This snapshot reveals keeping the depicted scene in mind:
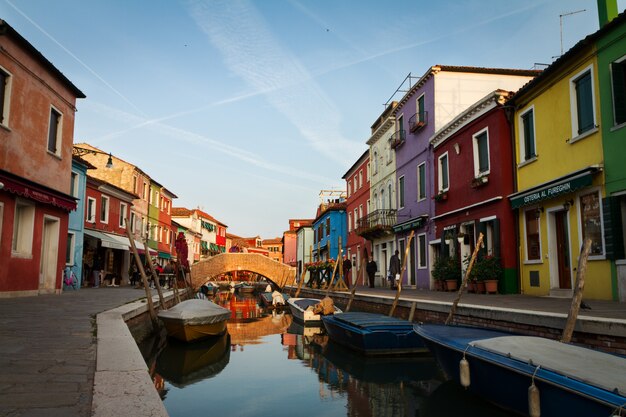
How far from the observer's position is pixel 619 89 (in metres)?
10.2

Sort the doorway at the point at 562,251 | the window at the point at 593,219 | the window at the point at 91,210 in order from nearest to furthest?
the window at the point at 593,219
the doorway at the point at 562,251
the window at the point at 91,210

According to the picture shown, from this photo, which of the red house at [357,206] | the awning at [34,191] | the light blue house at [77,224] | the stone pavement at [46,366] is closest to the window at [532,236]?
the stone pavement at [46,366]

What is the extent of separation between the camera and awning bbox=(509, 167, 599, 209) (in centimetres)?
1077

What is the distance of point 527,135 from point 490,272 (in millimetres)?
4059

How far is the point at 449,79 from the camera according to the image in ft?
64.0

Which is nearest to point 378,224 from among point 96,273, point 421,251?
point 421,251

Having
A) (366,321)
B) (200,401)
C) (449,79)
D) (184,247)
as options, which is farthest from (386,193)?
(200,401)

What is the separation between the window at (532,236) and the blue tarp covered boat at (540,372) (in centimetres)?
710

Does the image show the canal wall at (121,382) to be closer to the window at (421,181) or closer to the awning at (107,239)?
the window at (421,181)

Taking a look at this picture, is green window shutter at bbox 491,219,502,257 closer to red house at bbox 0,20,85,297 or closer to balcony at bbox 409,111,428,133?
balcony at bbox 409,111,428,133

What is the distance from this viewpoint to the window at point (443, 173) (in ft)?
61.4

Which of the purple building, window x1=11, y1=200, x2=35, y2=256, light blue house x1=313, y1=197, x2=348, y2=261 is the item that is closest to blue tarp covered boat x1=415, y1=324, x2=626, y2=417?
window x1=11, y1=200, x2=35, y2=256

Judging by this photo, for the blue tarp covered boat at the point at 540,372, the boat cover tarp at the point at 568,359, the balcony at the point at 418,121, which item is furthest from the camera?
the balcony at the point at 418,121

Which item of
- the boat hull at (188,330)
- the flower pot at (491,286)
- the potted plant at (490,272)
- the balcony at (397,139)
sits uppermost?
the balcony at (397,139)
